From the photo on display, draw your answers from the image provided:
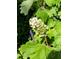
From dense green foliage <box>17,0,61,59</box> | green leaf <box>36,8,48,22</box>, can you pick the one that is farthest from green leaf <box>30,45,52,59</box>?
green leaf <box>36,8,48,22</box>

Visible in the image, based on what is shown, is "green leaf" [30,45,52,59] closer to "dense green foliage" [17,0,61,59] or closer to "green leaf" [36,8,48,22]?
"dense green foliage" [17,0,61,59]

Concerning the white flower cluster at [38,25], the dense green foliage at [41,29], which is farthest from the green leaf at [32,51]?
the white flower cluster at [38,25]

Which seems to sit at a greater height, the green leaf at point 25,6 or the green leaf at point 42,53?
the green leaf at point 25,6

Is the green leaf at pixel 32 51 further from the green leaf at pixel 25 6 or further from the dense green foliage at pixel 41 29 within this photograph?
the green leaf at pixel 25 6

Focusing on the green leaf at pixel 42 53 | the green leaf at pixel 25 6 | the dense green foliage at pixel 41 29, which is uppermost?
the green leaf at pixel 25 6

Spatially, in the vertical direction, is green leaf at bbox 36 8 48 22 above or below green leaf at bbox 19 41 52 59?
above
